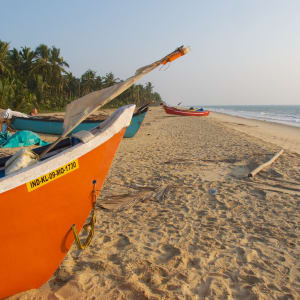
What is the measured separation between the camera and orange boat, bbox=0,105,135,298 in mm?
1622

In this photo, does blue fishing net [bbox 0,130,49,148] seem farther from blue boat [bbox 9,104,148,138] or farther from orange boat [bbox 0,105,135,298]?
orange boat [bbox 0,105,135,298]

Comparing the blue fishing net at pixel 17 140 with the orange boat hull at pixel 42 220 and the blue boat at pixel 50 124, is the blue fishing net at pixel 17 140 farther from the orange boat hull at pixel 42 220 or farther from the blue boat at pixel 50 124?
the orange boat hull at pixel 42 220

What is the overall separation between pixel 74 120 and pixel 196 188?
3.26 meters

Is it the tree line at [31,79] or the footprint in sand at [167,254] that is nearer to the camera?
the footprint in sand at [167,254]

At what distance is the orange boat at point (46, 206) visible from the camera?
5.32ft

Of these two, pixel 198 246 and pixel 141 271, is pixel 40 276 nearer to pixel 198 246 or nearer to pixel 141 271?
pixel 141 271

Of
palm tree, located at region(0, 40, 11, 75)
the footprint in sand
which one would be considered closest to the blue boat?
the footprint in sand

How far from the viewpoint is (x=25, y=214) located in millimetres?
1691

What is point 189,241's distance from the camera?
2975 mm

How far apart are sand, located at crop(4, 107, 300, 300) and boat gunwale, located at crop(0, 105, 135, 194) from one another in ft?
3.64

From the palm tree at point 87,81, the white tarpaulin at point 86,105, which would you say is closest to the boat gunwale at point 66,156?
the white tarpaulin at point 86,105

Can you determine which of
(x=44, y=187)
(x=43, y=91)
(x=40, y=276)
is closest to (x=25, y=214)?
(x=44, y=187)

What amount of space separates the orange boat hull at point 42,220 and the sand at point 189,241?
0.30m

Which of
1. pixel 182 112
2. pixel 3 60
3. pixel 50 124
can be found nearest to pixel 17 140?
pixel 50 124
